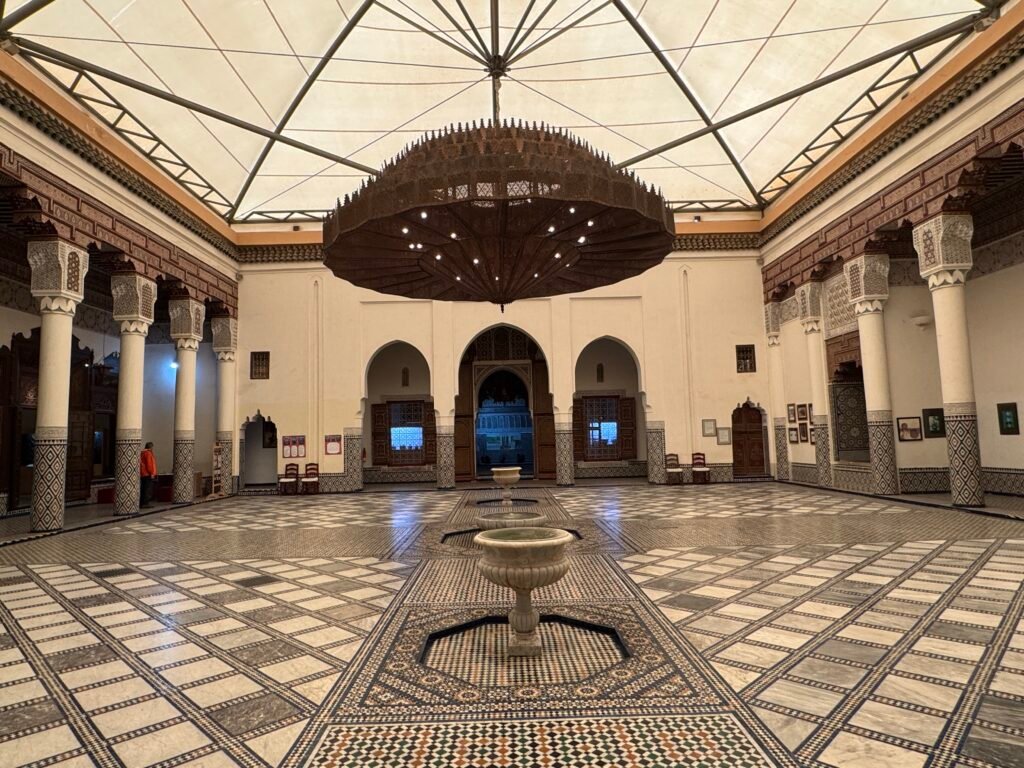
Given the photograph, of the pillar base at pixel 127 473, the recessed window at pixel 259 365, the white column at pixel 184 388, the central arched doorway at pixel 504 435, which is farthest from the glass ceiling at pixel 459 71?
the central arched doorway at pixel 504 435

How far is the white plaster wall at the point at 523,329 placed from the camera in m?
11.4

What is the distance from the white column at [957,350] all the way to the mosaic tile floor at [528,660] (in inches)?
64.9

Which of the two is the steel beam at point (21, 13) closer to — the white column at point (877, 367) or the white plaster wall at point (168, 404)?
the white plaster wall at point (168, 404)

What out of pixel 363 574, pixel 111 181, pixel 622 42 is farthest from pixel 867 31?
pixel 111 181

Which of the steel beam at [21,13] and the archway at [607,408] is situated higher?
the steel beam at [21,13]

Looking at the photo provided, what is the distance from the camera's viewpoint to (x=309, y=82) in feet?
26.7

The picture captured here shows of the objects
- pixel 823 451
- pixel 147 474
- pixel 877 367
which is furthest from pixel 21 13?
pixel 823 451

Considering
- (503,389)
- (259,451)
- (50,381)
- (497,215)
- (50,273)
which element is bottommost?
(259,451)

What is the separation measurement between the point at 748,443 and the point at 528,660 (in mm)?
10155

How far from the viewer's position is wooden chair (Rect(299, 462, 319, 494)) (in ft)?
Answer: 36.7

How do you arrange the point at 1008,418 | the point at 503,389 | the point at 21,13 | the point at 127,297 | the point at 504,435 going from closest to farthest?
the point at 21,13 → the point at 1008,418 → the point at 127,297 → the point at 503,389 → the point at 504,435

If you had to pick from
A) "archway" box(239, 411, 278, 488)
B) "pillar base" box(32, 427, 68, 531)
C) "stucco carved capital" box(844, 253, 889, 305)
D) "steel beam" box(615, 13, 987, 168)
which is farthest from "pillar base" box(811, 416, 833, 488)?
"pillar base" box(32, 427, 68, 531)

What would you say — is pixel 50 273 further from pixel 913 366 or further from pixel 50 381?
pixel 913 366

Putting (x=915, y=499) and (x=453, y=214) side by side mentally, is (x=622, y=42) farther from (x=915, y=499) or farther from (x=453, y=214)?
(x=915, y=499)
